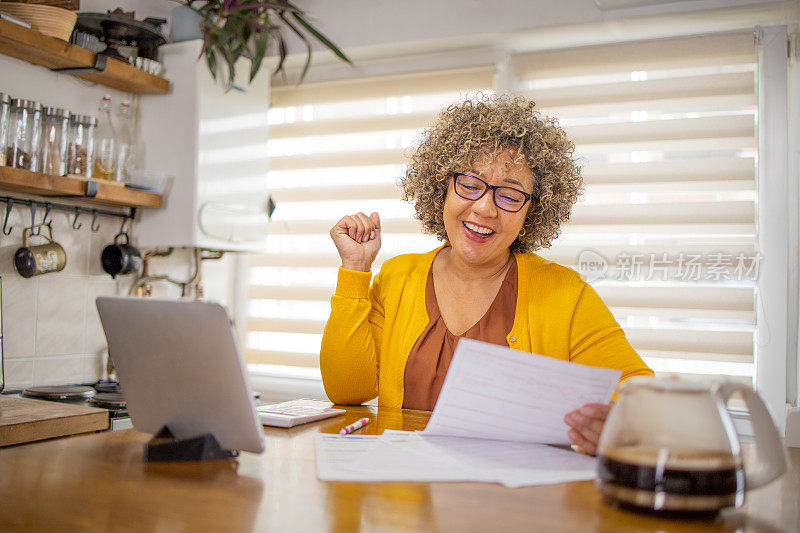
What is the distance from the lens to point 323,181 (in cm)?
300

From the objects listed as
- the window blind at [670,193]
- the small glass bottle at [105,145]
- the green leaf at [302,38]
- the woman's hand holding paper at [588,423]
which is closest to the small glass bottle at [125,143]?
the small glass bottle at [105,145]

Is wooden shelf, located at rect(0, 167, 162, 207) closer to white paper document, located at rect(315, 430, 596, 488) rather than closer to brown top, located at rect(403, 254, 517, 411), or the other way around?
brown top, located at rect(403, 254, 517, 411)

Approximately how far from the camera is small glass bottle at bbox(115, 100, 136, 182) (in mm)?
2475

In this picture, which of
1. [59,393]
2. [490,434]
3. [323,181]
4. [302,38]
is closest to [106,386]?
[59,393]

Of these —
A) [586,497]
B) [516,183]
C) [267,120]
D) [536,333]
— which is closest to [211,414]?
[586,497]

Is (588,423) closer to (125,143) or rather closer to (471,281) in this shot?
(471,281)

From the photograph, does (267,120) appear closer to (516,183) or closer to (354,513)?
(516,183)

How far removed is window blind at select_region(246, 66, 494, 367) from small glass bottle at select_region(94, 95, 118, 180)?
0.73m

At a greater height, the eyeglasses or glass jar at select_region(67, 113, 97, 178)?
glass jar at select_region(67, 113, 97, 178)

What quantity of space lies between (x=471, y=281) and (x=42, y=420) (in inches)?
39.0

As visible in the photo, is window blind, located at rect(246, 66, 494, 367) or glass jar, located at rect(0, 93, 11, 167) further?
window blind, located at rect(246, 66, 494, 367)

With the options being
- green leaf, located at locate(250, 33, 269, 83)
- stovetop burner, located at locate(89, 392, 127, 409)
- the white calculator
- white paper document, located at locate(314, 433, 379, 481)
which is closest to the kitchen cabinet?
green leaf, located at locate(250, 33, 269, 83)

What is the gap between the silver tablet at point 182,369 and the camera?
87 cm

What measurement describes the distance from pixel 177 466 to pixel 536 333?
2.84ft
